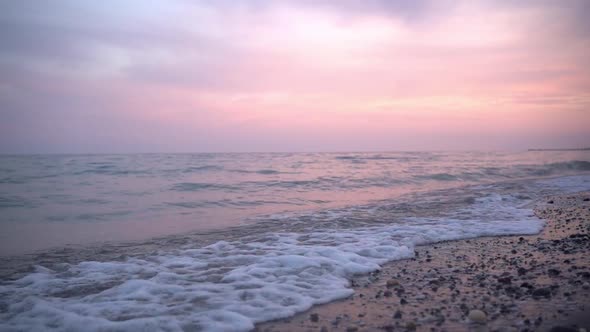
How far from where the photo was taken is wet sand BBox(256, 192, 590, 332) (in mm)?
3430

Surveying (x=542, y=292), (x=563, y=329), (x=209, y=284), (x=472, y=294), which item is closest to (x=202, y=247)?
(x=209, y=284)

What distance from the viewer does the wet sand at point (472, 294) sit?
3.43 meters

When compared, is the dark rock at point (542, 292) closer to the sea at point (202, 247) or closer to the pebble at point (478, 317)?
the pebble at point (478, 317)

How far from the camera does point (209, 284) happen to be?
15.7ft

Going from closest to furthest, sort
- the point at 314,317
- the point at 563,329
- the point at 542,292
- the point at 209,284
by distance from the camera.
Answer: the point at 563,329 < the point at 314,317 < the point at 542,292 < the point at 209,284

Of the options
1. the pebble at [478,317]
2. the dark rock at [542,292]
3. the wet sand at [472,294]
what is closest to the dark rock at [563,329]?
the wet sand at [472,294]

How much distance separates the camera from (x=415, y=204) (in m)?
12.1

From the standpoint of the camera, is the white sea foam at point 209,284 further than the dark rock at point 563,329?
Yes

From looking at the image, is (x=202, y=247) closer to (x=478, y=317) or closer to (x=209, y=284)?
(x=209, y=284)

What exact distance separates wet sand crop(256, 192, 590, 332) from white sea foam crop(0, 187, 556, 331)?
28cm

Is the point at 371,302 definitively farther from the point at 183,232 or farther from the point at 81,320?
the point at 183,232

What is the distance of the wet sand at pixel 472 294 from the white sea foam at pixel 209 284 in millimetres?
284

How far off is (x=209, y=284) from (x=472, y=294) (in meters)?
3.03

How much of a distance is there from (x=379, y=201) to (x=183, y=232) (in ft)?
23.6
